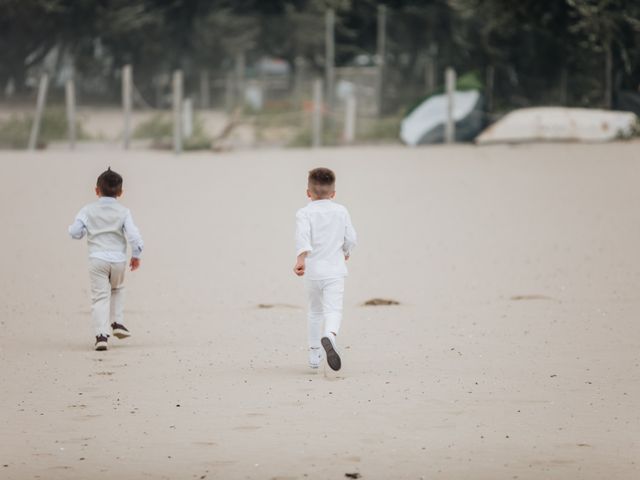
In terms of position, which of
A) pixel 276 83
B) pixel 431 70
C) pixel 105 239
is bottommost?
pixel 105 239

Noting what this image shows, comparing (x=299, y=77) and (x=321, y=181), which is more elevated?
(x=299, y=77)

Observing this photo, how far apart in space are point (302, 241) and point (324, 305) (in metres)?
0.44

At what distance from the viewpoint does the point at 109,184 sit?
9.53 metres

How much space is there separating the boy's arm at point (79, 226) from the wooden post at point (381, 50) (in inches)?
894

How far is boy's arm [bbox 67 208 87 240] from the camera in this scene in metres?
9.46

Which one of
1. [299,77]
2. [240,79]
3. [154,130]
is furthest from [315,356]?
[240,79]

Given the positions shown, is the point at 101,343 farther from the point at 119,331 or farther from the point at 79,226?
the point at 79,226

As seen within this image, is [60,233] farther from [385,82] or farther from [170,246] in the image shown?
[385,82]

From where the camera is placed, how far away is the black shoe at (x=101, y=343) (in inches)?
374

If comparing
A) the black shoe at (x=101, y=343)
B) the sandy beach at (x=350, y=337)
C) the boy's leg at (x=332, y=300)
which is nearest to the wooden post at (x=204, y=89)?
the sandy beach at (x=350, y=337)

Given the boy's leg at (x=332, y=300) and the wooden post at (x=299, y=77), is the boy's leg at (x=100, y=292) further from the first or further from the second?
the wooden post at (x=299, y=77)

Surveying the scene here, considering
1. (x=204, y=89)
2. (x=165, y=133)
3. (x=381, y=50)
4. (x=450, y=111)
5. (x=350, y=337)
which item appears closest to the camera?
(x=350, y=337)

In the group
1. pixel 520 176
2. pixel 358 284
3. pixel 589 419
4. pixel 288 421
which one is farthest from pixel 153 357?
pixel 520 176

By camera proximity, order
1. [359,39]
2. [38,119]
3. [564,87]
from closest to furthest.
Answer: [38,119]
[564,87]
[359,39]
